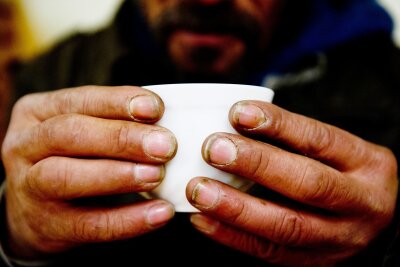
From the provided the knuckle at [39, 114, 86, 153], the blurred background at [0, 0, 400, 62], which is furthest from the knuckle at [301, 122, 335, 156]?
the blurred background at [0, 0, 400, 62]

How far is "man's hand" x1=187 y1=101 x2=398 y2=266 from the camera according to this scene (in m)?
0.44

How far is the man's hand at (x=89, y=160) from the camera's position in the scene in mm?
437

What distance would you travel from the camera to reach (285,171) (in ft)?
1.50

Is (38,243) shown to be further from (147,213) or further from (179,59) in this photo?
(179,59)

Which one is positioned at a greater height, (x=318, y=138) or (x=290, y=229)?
(x=318, y=138)

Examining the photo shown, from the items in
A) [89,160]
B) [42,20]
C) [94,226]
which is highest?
[42,20]

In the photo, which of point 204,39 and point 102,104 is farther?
point 204,39

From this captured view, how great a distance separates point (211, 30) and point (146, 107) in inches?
27.2

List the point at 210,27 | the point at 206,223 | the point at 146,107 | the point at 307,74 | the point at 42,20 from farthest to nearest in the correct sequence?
the point at 42,20 → the point at 307,74 → the point at 210,27 → the point at 206,223 → the point at 146,107

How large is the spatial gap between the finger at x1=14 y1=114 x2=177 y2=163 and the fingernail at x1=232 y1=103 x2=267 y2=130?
9 centimetres

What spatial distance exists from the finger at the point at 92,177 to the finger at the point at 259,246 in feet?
0.44

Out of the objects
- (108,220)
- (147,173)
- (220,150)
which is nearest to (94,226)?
(108,220)

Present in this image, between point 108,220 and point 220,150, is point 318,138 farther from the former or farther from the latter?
point 108,220

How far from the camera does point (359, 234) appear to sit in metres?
0.55
